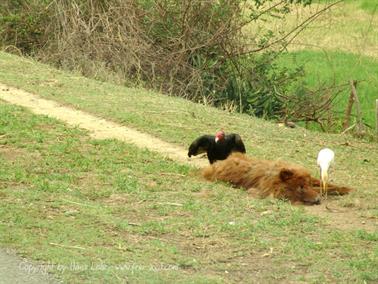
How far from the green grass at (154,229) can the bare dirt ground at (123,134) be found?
232 millimetres

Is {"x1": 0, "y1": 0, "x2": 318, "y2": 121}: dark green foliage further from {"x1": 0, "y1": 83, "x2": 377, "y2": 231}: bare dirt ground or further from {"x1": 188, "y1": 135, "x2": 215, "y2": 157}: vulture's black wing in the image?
{"x1": 188, "y1": 135, "x2": 215, "y2": 157}: vulture's black wing

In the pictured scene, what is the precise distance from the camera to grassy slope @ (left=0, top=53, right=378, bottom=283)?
17.7 ft

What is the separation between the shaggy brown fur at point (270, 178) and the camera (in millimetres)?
7105

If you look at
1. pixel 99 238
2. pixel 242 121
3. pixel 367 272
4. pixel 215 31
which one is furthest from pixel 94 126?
pixel 215 31

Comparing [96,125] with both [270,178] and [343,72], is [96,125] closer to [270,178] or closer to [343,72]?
[270,178]

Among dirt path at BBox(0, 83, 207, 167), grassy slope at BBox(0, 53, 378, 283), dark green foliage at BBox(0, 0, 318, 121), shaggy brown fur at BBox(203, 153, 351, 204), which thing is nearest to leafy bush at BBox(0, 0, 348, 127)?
dark green foliage at BBox(0, 0, 318, 121)

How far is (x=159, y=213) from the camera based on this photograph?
6.53m

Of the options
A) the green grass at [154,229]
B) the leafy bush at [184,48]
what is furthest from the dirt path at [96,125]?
the leafy bush at [184,48]

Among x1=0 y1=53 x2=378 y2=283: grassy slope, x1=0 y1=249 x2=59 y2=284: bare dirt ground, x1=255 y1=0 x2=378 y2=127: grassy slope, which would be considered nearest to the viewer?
x1=0 y1=249 x2=59 y2=284: bare dirt ground

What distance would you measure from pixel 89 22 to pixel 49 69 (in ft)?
8.02

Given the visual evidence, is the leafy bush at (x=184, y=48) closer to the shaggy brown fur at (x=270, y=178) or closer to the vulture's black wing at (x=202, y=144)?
the vulture's black wing at (x=202, y=144)

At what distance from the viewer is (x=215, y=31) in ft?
51.1

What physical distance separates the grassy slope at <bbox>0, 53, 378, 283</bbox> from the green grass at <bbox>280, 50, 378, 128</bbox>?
248 inches

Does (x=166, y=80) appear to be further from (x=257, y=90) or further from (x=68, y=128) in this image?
(x=68, y=128)
